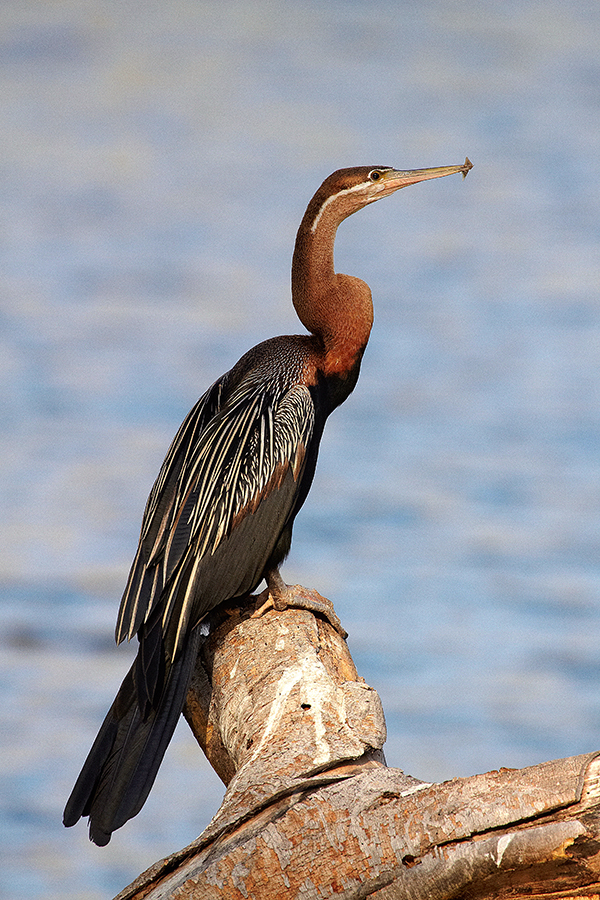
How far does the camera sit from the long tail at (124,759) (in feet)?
9.80

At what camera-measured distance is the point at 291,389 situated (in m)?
3.88

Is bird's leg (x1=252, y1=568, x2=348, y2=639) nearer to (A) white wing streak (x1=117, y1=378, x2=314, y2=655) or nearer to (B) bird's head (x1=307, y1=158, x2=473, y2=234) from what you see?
(A) white wing streak (x1=117, y1=378, x2=314, y2=655)

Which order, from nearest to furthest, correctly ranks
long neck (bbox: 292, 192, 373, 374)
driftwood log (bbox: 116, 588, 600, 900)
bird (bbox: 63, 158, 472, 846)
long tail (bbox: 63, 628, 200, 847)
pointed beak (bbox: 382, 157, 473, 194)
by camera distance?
driftwood log (bbox: 116, 588, 600, 900) → long tail (bbox: 63, 628, 200, 847) → bird (bbox: 63, 158, 472, 846) → long neck (bbox: 292, 192, 373, 374) → pointed beak (bbox: 382, 157, 473, 194)

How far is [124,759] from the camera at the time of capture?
120 inches

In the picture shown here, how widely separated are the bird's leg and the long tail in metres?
0.40

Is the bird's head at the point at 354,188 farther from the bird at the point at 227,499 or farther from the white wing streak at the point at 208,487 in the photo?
the white wing streak at the point at 208,487

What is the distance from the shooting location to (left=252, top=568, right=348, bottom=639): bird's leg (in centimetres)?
348

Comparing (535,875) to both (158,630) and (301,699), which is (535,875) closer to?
(301,699)

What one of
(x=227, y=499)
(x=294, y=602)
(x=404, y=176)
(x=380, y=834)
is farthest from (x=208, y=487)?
(x=380, y=834)

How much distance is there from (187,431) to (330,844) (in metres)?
1.93

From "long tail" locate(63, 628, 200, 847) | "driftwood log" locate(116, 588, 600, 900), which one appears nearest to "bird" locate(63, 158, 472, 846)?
"long tail" locate(63, 628, 200, 847)

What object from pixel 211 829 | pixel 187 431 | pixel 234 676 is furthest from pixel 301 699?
pixel 187 431

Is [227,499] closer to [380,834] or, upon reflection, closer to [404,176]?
[404,176]

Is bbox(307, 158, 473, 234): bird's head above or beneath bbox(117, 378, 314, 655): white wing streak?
above
